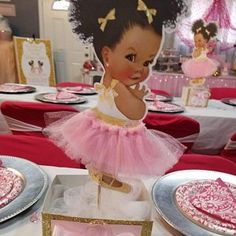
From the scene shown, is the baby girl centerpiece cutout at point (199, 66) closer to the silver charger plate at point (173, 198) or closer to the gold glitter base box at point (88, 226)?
the silver charger plate at point (173, 198)

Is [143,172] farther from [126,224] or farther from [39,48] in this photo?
[39,48]

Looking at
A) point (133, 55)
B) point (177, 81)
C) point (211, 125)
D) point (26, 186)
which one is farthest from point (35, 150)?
point (177, 81)

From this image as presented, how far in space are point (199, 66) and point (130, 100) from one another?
54.2 inches

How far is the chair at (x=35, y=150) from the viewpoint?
101 centimetres

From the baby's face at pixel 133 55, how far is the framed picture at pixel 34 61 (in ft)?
11.2

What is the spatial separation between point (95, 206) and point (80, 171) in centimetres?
31

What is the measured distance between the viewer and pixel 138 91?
532 millimetres

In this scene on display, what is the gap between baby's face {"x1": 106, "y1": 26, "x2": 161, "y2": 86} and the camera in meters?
0.50

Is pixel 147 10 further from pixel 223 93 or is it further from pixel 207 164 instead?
pixel 223 93

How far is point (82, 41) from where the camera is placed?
1.79 feet

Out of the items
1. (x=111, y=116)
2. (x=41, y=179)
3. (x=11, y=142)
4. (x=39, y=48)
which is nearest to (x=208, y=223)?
(x=111, y=116)

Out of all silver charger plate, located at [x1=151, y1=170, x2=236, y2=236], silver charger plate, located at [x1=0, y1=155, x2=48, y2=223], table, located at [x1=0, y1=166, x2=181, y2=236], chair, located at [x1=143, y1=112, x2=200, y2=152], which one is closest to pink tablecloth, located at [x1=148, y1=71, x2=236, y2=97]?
chair, located at [x1=143, y1=112, x2=200, y2=152]

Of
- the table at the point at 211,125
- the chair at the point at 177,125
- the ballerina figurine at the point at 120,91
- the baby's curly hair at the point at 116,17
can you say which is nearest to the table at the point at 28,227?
the ballerina figurine at the point at 120,91

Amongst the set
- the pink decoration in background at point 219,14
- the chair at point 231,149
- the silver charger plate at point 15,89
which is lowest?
the chair at point 231,149
